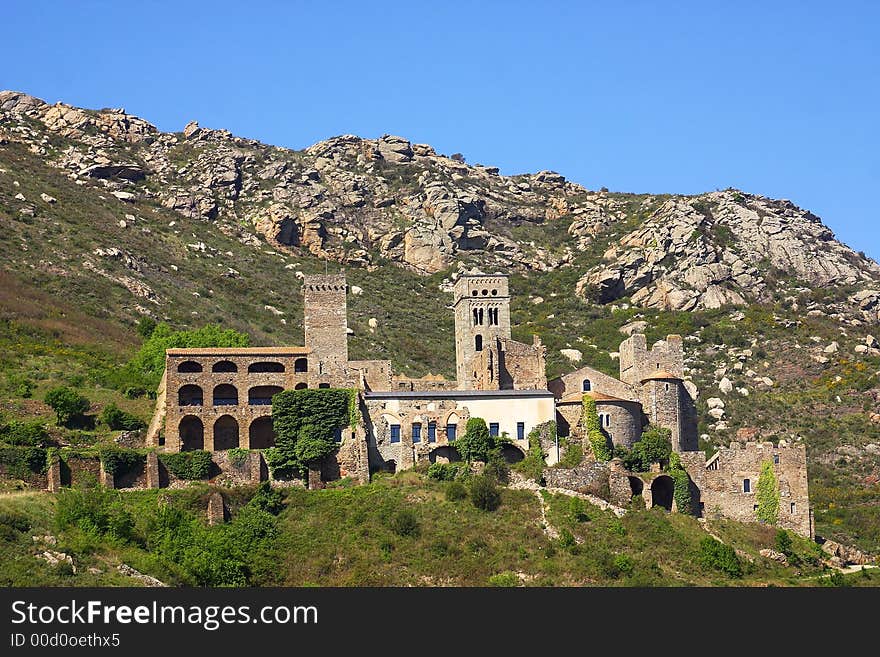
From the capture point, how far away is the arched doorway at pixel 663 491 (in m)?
74.5

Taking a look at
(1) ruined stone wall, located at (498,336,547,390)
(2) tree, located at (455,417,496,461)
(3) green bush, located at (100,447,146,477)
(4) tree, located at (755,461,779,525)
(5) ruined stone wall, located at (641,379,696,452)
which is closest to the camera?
(3) green bush, located at (100,447,146,477)

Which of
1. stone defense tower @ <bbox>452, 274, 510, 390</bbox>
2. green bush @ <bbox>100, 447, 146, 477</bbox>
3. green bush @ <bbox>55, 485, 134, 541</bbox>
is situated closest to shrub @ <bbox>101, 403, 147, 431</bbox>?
green bush @ <bbox>100, 447, 146, 477</bbox>

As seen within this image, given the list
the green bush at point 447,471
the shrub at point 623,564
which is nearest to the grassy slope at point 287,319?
the green bush at point 447,471

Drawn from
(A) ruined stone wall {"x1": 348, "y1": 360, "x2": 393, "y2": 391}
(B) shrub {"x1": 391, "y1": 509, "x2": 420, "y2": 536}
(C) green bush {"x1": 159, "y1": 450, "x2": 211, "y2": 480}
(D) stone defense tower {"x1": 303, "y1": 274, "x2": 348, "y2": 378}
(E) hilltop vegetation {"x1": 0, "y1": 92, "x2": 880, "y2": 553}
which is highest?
(E) hilltop vegetation {"x1": 0, "y1": 92, "x2": 880, "y2": 553}

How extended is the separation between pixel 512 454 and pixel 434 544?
9488 millimetres

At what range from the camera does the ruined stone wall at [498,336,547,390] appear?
80.7 metres

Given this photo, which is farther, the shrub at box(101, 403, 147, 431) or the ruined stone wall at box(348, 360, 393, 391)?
the ruined stone wall at box(348, 360, 393, 391)

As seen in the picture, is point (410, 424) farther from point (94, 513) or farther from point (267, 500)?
point (94, 513)

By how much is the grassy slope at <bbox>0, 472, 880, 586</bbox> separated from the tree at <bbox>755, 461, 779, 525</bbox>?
110 inches

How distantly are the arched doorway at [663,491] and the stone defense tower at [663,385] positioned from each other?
2.96m

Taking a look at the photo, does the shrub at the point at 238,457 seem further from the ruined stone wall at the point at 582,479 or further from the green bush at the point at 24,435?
the ruined stone wall at the point at 582,479

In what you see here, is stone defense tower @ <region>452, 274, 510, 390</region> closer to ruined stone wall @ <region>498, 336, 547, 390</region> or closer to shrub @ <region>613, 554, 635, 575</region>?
ruined stone wall @ <region>498, 336, 547, 390</region>

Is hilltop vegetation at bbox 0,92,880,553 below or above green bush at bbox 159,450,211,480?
above

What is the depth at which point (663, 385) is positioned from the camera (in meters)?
78.8
